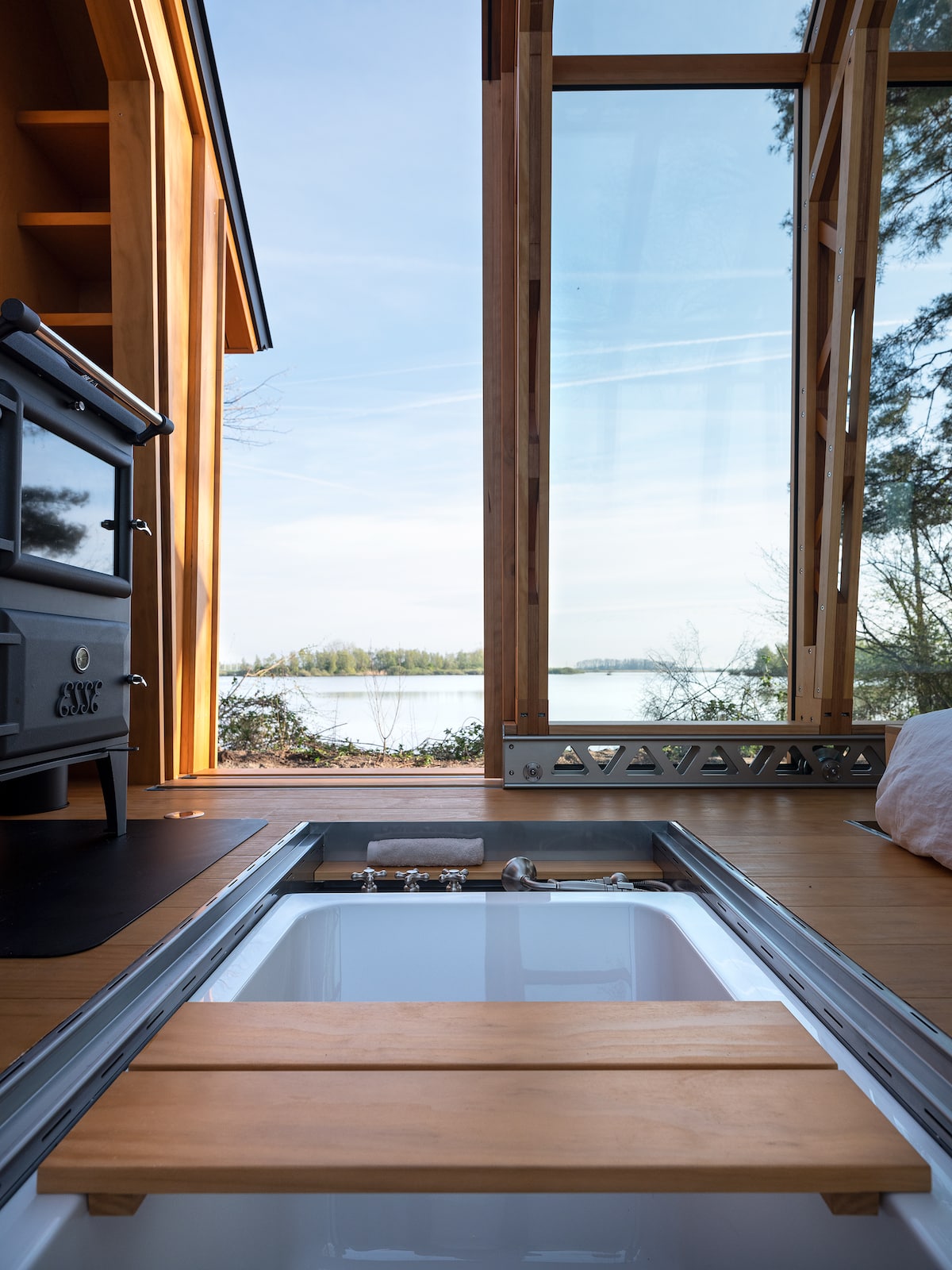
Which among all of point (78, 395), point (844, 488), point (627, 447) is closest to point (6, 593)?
point (78, 395)

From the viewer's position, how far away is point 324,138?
13.1 feet

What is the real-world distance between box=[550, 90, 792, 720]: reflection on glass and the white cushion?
0.97 meters

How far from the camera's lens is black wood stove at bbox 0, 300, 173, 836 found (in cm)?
119

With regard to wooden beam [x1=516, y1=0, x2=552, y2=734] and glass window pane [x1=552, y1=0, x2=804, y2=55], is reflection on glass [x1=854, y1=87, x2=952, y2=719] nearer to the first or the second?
glass window pane [x1=552, y1=0, x2=804, y2=55]

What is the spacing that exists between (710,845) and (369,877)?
0.68m

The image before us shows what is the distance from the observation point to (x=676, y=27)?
7.72 ft

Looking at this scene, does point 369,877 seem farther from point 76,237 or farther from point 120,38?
point 120,38

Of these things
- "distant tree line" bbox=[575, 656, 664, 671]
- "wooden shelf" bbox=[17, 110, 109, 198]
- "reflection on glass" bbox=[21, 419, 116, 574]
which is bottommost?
"distant tree line" bbox=[575, 656, 664, 671]

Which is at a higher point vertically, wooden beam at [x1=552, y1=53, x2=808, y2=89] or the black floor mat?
wooden beam at [x1=552, y1=53, x2=808, y2=89]

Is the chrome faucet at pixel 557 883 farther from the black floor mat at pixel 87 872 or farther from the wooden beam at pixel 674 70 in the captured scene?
the wooden beam at pixel 674 70

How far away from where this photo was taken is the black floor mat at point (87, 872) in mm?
1020

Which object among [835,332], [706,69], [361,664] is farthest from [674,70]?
[361,664]

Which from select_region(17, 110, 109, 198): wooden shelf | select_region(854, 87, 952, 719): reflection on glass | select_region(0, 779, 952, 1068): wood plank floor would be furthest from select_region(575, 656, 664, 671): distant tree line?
select_region(17, 110, 109, 198): wooden shelf

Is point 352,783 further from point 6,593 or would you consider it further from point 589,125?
point 589,125
